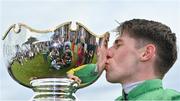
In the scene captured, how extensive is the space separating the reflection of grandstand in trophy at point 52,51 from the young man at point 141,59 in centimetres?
42

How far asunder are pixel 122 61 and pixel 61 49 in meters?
0.51

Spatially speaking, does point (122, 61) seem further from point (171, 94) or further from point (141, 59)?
point (171, 94)

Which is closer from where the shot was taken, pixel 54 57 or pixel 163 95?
pixel 163 95

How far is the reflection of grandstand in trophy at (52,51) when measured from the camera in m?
1.63

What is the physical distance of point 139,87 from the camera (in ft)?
3.70

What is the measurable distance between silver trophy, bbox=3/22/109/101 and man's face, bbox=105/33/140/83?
396mm

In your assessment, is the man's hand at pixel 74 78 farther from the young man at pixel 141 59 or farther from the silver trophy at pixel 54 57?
the young man at pixel 141 59

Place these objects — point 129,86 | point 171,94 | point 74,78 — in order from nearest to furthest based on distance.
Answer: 1. point 171,94
2. point 129,86
3. point 74,78

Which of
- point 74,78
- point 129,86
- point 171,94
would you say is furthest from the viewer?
point 74,78

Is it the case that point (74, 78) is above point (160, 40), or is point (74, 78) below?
below

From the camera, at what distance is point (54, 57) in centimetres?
163

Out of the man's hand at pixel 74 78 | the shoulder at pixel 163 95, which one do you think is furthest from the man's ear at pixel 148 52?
the man's hand at pixel 74 78

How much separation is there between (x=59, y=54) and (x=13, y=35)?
0.72 ft

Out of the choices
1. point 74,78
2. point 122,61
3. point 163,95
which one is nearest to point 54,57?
point 74,78
